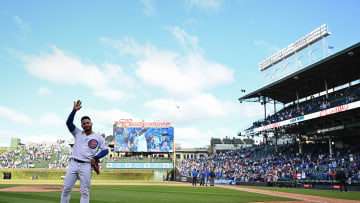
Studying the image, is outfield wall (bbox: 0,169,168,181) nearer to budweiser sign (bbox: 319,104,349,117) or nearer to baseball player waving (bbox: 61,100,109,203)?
budweiser sign (bbox: 319,104,349,117)

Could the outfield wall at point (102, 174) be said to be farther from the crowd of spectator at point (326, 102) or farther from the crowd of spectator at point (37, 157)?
the crowd of spectator at point (326, 102)

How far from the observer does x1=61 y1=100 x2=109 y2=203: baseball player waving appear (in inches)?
211

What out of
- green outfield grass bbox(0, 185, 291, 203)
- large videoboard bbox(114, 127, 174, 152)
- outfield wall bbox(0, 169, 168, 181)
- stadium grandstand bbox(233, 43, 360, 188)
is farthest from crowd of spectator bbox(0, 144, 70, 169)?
green outfield grass bbox(0, 185, 291, 203)

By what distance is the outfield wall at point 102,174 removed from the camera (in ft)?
160

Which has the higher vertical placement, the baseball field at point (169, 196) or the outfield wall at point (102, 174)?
the baseball field at point (169, 196)

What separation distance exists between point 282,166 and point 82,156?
31861mm

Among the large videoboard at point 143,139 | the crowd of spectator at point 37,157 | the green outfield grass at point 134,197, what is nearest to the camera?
the green outfield grass at point 134,197

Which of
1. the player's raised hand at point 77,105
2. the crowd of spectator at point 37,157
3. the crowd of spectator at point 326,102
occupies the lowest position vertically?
the crowd of spectator at point 37,157

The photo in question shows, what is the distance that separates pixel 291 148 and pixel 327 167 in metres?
11.3

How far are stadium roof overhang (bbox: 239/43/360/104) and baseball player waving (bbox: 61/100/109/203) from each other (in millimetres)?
27655

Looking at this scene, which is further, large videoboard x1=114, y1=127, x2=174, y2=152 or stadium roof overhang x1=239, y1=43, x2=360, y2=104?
large videoboard x1=114, y1=127, x2=174, y2=152

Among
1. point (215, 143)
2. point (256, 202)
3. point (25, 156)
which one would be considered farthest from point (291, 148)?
point (215, 143)

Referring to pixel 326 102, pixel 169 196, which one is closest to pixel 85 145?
pixel 169 196

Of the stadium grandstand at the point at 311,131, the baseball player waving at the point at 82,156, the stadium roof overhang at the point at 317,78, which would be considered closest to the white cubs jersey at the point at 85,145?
the baseball player waving at the point at 82,156
